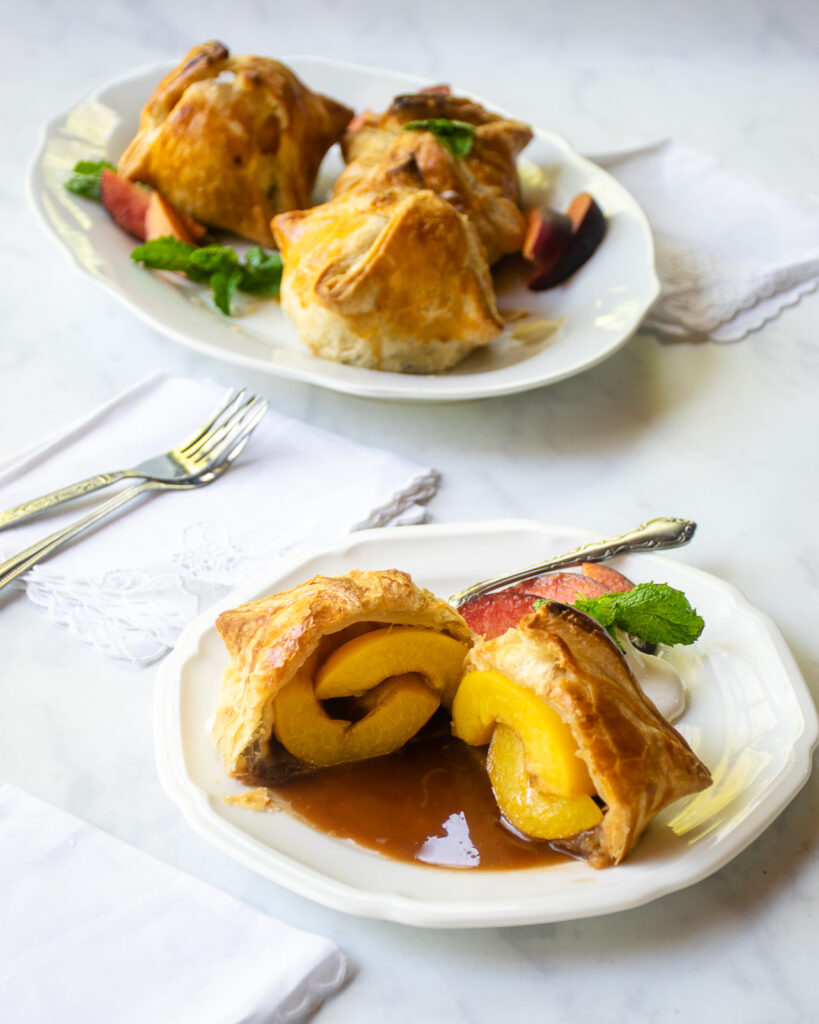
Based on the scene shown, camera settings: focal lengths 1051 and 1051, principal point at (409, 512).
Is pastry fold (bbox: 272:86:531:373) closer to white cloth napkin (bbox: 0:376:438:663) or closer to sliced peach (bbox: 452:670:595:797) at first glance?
white cloth napkin (bbox: 0:376:438:663)

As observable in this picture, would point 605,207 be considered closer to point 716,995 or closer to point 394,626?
point 394,626

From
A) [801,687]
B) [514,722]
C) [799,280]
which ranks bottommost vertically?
[799,280]

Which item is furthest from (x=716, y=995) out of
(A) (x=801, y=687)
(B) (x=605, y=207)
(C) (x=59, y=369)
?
(B) (x=605, y=207)

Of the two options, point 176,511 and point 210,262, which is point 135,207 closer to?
point 210,262

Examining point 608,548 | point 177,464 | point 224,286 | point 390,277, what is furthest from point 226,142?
point 608,548

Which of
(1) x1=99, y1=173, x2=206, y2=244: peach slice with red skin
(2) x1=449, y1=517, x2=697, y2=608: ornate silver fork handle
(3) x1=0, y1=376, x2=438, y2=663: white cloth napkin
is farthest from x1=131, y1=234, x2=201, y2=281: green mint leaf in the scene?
(2) x1=449, y1=517, x2=697, y2=608: ornate silver fork handle

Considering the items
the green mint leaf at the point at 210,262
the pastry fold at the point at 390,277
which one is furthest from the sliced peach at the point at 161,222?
the pastry fold at the point at 390,277

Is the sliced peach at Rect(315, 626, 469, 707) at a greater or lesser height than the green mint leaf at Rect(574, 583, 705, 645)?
greater
